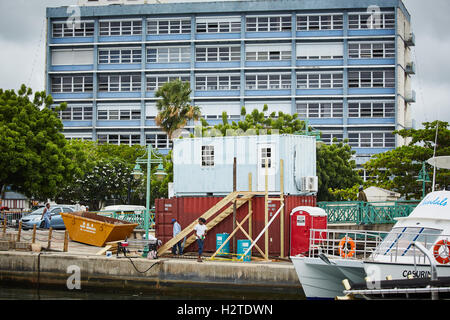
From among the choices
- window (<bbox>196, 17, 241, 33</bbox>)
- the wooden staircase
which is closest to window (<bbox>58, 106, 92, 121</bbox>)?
window (<bbox>196, 17, 241, 33</bbox>)

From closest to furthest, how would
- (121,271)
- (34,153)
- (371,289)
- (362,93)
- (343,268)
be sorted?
(371,289) → (343,268) → (121,271) → (34,153) → (362,93)

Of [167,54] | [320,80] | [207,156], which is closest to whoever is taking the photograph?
[207,156]

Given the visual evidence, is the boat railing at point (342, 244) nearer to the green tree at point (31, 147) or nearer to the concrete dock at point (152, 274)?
the concrete dock at point (152, 274)

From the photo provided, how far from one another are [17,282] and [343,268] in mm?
13399

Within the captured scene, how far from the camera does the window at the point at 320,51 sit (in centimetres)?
7650

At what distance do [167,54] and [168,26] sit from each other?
3.61 m

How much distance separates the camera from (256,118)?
4747cm

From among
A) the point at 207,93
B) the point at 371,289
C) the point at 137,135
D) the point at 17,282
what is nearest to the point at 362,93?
the point at 207,93

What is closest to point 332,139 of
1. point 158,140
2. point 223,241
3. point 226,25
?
point 226,25

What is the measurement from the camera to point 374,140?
3000 inches

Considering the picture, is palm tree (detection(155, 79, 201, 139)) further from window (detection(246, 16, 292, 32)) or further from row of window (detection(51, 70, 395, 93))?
window (detection(246, 16, 292, 32))

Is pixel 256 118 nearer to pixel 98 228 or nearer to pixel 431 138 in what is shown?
pixel 431 138

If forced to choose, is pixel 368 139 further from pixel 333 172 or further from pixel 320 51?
pixel 333 172

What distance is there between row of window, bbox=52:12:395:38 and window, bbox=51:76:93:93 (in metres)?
5.43
